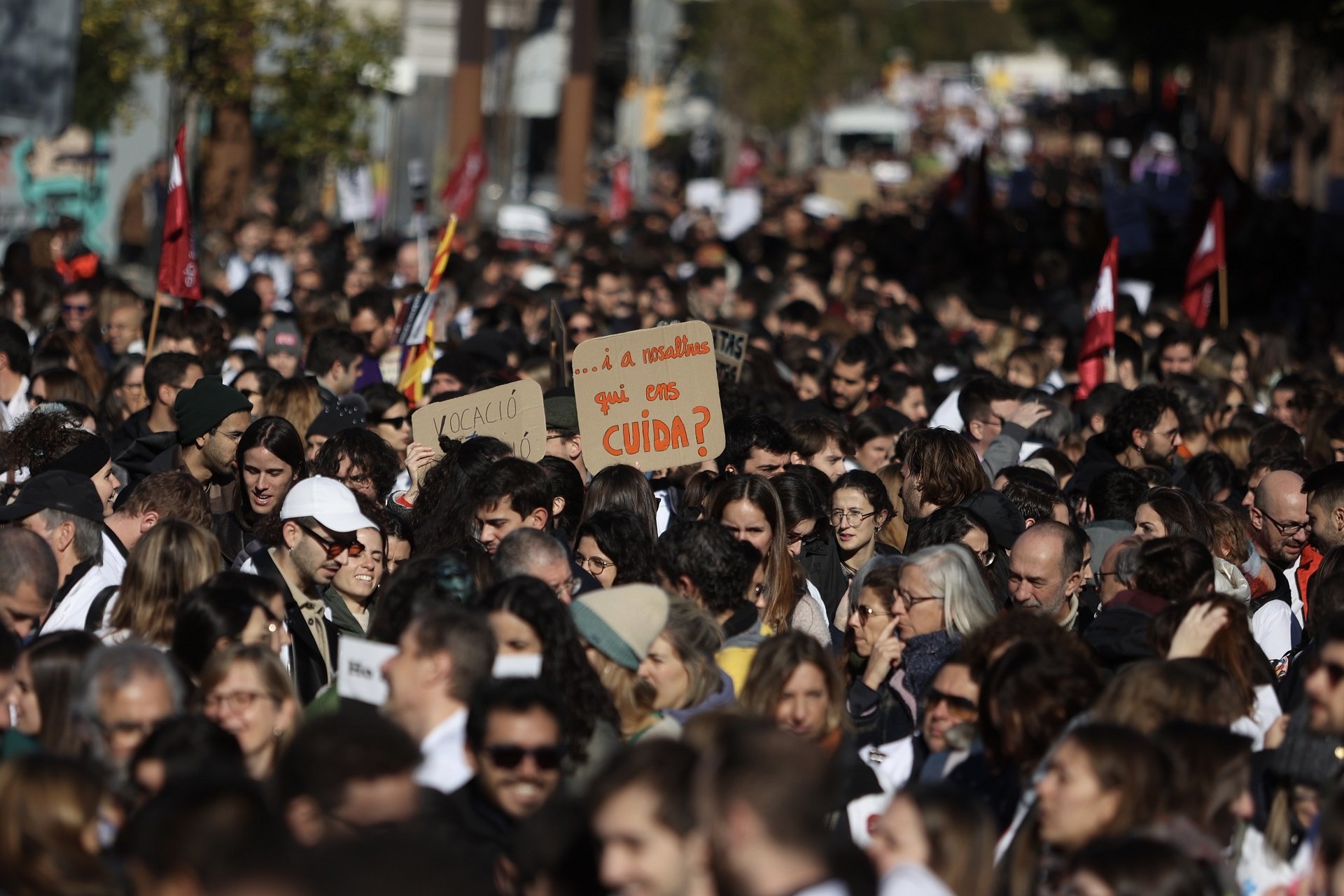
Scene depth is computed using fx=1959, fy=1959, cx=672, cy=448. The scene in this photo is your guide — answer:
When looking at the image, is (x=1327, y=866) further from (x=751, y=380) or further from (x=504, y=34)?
(x=504, y=34)

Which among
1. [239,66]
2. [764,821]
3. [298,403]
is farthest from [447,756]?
[239,66]

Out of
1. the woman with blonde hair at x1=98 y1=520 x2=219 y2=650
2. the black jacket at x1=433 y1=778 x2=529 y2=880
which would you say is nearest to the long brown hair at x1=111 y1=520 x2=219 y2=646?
the woman with blonde hair at x1=98 y1=520 x2=219 y2=650

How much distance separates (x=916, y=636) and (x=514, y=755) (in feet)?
6.84

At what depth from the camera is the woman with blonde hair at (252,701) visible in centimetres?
517

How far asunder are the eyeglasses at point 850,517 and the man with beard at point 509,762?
11.3ft

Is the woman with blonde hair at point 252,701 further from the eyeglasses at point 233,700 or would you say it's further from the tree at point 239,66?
the tree at point 239,66

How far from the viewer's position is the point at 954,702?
18.4 feet

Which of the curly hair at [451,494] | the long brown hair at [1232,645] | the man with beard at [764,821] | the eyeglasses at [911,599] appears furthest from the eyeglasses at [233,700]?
the long brown hair at [1232,645]

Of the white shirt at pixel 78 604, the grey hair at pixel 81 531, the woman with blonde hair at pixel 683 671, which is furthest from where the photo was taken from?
the grey hair at pixel 81 531

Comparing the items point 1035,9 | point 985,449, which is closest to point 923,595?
point 985,449

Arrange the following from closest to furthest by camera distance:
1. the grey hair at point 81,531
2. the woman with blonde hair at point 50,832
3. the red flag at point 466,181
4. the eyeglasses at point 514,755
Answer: the woman with blonde hair at point 50,832
the eyeglasses at point 514,755
the grey hair at point 81,531
the red flag at point 466,181

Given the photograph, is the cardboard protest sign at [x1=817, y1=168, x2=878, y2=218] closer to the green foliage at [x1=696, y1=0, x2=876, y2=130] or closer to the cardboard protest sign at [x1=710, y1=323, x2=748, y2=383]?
the green foliage at [x1=696, y1=0, x2=876, y2=130]

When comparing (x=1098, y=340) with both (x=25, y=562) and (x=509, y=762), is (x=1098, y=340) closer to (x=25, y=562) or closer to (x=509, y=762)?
(x=25, y=562)

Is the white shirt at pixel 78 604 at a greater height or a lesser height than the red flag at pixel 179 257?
greater
